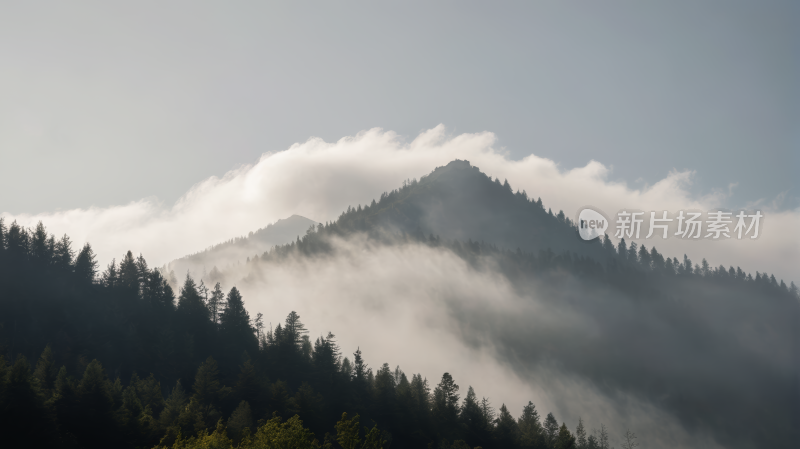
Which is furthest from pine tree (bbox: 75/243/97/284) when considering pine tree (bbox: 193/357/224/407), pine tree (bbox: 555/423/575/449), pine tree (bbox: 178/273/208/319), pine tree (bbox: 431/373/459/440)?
pine tree (bbox: 555/423/575/449)

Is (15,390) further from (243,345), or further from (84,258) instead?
(84,258)

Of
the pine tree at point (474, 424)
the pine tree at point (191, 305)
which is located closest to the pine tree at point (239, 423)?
the pine tree at point (191, 305)

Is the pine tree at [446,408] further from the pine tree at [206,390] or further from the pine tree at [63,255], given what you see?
the pine tree at [63,255]

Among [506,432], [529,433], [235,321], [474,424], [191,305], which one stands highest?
[191,305]

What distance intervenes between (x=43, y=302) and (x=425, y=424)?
115115mm

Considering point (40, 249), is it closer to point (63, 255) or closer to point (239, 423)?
point (63, 255)

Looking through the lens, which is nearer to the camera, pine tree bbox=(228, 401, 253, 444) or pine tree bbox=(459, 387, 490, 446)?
pine tree bbox=(228, 401, 253, 444)

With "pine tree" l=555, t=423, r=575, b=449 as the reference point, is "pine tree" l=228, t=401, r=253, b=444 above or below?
above

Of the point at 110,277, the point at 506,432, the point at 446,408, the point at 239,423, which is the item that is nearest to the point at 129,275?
the point at 110,277

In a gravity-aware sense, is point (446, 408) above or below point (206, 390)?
below

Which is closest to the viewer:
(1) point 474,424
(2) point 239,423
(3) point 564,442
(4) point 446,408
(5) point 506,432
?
(2) point 239,423

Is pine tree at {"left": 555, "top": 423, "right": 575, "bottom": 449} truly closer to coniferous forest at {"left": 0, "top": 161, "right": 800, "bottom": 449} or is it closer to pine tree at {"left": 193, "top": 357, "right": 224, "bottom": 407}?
coniferous forest at {"left": 0, "top": 161, "right": 800, "bottom": 449}

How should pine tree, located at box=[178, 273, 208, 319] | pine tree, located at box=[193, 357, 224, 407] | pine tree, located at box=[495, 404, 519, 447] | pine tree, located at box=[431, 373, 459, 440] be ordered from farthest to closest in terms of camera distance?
1. pine tree, located at box=[178, 273, 208, 319]
2. pine tree, located at box=[495, 404, 519, 447]
3. pine tree, located at box=[431, 373, 459, 440]
4. pine tree, located at box=[193, 357, 224, 407]

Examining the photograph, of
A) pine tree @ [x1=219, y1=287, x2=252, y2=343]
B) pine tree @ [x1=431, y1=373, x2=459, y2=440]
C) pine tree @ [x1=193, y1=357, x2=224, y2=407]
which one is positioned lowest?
pine tree @ [x1=431, y1=373, x2=459, y2=440]
